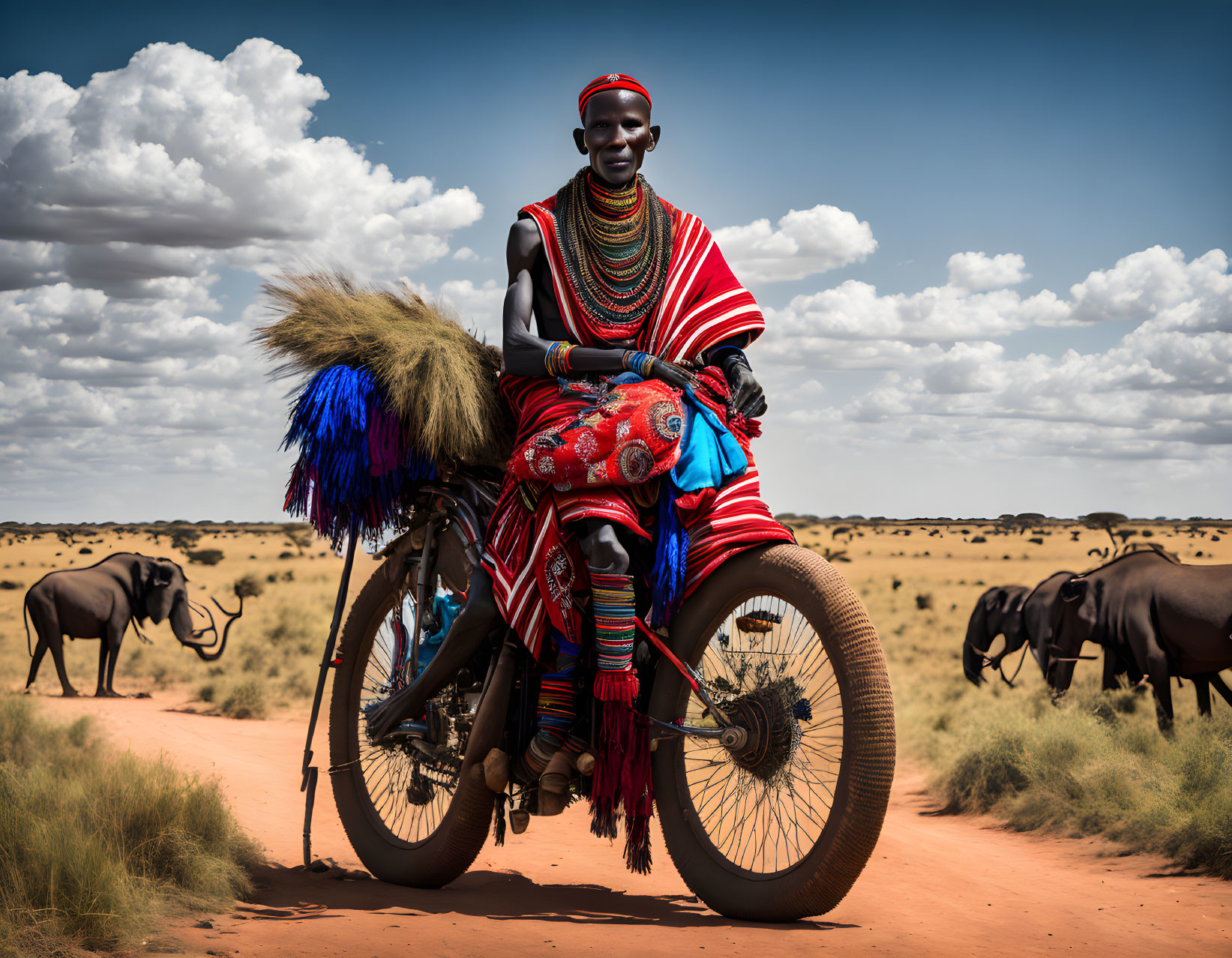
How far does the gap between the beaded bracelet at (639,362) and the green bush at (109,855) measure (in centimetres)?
296

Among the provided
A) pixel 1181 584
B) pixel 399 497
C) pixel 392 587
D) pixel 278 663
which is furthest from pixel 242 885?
pixel 278 663

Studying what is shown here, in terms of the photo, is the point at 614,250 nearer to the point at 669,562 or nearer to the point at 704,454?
the point at 704,454

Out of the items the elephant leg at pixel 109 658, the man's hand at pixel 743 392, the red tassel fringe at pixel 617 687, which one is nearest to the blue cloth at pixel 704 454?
the man's hand at pixel 743 392

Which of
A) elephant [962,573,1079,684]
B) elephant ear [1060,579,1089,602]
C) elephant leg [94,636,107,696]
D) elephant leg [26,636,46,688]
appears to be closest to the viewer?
elephant ear [1060,579,1089,602]

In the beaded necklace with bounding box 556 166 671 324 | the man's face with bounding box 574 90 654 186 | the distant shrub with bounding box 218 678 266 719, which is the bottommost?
the distant shrub with bounding box 218 678 266 719

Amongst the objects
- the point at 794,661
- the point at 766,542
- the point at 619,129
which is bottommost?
the point at 794,661

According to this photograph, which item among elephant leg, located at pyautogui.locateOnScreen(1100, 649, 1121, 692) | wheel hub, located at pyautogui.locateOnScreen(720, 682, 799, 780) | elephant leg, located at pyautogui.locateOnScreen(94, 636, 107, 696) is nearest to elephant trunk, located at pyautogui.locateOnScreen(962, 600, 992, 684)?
elephant leg, located at pyautogui.locateOnScreen(1100, 649, 1121, 692)

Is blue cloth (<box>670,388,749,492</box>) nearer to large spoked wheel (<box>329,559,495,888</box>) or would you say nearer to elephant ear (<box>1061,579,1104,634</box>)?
large spoked wheel (<box>329,559,495,888</box>)

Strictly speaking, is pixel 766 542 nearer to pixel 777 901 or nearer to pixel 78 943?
pixel 777 901

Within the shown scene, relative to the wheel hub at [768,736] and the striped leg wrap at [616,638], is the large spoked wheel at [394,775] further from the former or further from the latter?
the wheel hub at [768,736]

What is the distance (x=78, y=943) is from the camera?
13.1 ft

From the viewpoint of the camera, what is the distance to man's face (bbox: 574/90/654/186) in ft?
15.1

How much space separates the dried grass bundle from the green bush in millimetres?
2292

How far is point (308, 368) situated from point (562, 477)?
6.85ft
